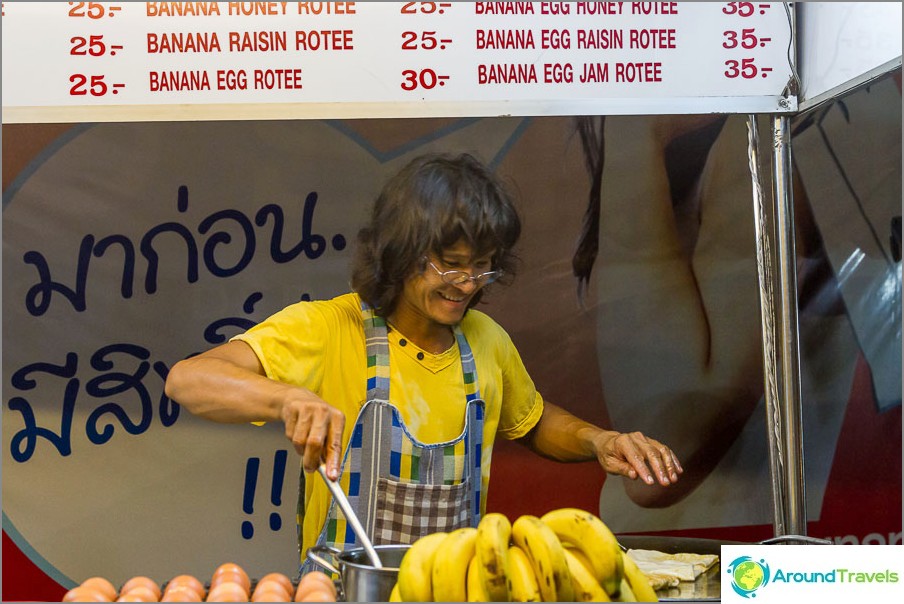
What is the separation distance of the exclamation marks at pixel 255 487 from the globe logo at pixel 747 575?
1881 millimetres

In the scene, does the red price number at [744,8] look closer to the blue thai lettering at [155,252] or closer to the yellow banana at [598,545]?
the yellow banana at [598,545]

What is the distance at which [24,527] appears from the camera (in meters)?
3.24

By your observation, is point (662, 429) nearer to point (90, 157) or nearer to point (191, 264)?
point (191, 264)

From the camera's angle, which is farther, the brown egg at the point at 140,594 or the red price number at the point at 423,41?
the red price number at the point at 423,41

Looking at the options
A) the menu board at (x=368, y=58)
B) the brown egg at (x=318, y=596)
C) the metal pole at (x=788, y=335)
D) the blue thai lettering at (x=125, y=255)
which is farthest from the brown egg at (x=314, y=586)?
the blue thai lettering at (x=125, y=255)

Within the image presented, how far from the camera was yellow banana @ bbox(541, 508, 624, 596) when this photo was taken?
1.70m

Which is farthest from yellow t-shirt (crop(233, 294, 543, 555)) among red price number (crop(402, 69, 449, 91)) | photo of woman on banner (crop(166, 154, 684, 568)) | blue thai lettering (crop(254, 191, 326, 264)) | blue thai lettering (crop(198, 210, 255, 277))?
red price number (crop(402, 69, 449, 91))

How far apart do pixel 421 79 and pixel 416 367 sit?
0.89 meters

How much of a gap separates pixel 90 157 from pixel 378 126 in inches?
39.8

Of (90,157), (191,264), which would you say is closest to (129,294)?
(191,264)

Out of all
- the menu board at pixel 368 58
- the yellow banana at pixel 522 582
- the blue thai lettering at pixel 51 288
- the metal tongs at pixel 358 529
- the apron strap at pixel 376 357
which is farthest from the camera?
the blue thai lettering at pixel 51 288

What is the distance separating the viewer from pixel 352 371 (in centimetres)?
287

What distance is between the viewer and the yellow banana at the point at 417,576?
1655 millimetres

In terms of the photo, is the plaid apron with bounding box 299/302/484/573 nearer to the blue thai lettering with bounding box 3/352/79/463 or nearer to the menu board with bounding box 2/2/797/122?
the menu board with bounding box 2/2/797/122
